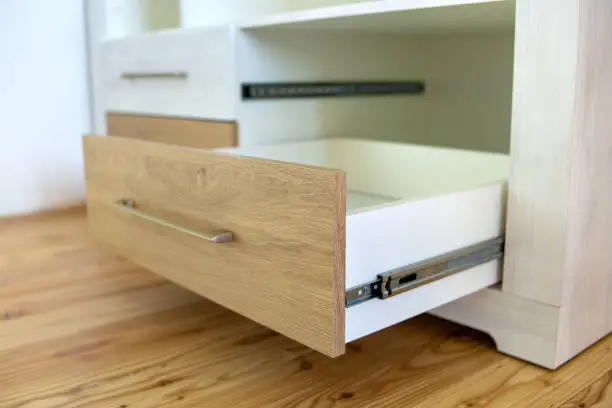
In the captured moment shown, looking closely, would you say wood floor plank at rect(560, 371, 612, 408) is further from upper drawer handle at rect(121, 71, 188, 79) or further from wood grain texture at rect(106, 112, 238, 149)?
upper drawer handle at rect(121, 71, 188, 79)

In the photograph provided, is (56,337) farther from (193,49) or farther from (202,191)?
(193,49)

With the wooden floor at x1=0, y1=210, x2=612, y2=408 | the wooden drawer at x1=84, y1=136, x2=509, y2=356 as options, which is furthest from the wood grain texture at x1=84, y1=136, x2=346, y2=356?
the wooden floor at x1=0, y1=210, x2=612, y2=408

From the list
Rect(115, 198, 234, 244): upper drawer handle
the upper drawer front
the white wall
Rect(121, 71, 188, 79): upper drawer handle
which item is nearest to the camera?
Rect(115, 198, 234, 244): upper drawer handle

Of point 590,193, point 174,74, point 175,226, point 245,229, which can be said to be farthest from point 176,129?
point 590,193

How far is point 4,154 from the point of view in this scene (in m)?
1.78

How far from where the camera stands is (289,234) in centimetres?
66

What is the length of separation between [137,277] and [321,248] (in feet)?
2.45

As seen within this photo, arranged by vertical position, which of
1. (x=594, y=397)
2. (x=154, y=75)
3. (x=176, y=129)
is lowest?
(x=594, y=397)

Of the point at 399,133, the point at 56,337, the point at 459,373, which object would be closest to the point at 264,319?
the point at 459,373

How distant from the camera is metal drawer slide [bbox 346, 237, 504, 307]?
0.68 metres

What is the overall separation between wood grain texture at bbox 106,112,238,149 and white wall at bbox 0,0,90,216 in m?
0.31

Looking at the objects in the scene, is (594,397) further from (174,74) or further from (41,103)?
(41,103)

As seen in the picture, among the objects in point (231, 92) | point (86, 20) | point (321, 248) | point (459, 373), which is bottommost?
point (459, 373)

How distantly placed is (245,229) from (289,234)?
8cm
